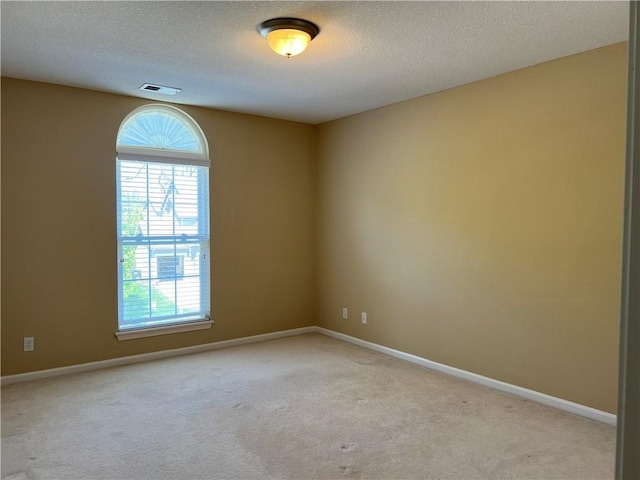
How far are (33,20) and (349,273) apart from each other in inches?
138

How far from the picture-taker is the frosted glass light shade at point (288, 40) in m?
2.66

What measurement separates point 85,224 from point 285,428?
99.0 inches

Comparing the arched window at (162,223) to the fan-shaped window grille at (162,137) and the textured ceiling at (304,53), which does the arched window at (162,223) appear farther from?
the textured ceiling at (304,53)

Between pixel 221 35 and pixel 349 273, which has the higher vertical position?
pixel 221 35

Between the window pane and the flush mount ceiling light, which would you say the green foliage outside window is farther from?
the flush mount ceiling light

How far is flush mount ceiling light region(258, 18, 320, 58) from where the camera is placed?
8.59ft

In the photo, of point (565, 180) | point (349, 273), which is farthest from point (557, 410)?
point (349, 273)

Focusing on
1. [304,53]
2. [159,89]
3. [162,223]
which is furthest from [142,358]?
[304,53]

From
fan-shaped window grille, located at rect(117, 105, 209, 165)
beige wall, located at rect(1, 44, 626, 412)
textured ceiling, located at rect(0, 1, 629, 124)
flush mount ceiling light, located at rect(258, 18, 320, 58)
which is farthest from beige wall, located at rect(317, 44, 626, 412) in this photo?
flush mount ceiling light, located at rect(258, 18, 320, 58)

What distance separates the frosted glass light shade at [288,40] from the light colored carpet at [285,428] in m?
2.32

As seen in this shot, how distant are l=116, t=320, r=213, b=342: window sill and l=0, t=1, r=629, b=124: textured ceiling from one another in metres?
2.16

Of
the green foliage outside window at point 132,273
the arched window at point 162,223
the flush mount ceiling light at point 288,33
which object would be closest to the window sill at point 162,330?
the arched window at point 162,223

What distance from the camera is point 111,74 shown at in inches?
141

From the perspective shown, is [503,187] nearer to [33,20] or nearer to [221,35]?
[221,35]
